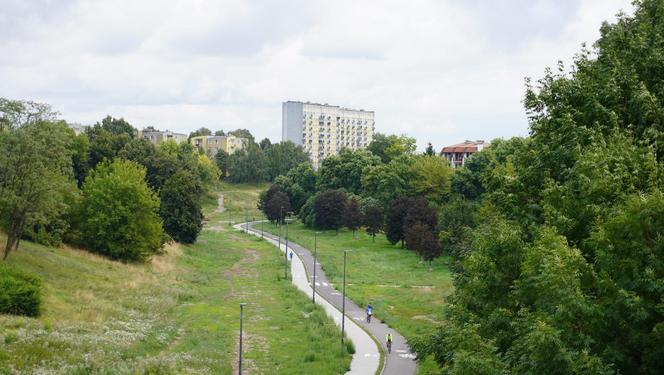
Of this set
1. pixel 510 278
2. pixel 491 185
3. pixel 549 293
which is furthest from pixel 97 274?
pixel 549 293

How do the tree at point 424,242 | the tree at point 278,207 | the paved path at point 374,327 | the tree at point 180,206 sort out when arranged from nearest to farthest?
1. the paved path at point 374,327
2. the tree at point 424,242
3. the tree at point 180,206
4. the tree at point 278,207

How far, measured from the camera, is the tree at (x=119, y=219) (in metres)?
58.1

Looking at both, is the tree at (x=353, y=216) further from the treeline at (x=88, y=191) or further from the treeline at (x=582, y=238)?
the treeline at (x=582, y=238)

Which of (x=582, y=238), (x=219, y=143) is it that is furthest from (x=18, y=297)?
(x=219, y=143)

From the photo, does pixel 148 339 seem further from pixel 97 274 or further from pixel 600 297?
pixel 600 297

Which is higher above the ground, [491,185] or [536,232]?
[491,185]

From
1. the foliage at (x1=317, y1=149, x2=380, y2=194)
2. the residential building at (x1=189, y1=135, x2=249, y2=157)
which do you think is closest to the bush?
the foliage at (x1=317, y1=149, x2=380, y2=194)

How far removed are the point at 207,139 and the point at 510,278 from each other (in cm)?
17644

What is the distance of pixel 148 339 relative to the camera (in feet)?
116

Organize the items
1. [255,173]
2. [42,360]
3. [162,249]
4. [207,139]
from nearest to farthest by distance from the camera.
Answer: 1. [42,360]
2. [162,249]
3. [255,173]
4. [207,139]

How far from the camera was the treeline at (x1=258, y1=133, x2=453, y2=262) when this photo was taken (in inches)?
3041

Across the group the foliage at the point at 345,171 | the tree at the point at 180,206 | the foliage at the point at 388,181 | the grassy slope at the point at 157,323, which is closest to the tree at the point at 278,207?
the foliage at the point at 345,171

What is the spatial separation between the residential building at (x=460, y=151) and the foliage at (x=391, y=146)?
8269mm

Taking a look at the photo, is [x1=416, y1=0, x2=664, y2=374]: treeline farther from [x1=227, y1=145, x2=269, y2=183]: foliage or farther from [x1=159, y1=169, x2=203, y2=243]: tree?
[x1=227, y1=145, x2=269, y2=183]: foliage
